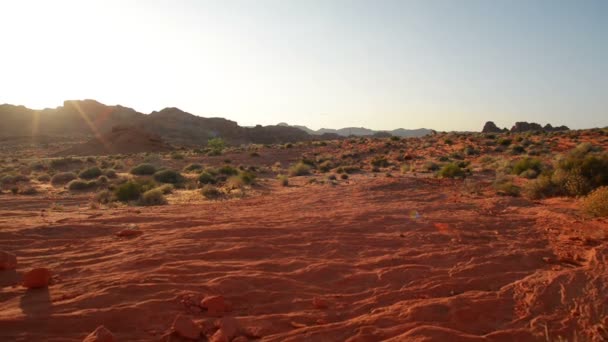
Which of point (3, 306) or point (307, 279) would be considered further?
point (307, 279)

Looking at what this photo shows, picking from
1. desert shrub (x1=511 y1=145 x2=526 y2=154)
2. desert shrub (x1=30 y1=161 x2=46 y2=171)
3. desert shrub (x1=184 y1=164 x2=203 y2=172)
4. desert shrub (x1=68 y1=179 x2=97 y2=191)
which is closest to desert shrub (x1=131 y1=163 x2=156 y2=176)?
desert shrub (x1=184 y1=164 x2=203 y2=172)

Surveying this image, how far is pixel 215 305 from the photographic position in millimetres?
5395

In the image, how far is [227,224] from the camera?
1008 centimetres

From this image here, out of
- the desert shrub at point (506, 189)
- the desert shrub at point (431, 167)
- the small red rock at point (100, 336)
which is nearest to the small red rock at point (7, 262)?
the small red rock at point (100, 336)

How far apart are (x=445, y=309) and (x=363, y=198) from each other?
8.90 m

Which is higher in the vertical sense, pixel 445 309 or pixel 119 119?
pixel 119 119

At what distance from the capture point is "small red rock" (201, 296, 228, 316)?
17.5 ft

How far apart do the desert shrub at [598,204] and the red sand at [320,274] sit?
1.60 ft

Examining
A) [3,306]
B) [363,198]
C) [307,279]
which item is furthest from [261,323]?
[363,198]

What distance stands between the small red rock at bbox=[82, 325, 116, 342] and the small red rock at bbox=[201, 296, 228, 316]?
120 cm

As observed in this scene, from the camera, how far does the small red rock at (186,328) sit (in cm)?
467

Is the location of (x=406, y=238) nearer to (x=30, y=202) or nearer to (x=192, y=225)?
(x=192, y=225)

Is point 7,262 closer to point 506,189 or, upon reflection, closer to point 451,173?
point 506,189

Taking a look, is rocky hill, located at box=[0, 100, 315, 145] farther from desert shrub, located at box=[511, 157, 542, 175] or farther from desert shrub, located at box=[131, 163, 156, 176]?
desert shrub, located at box=[511, 157, 542, 175]
